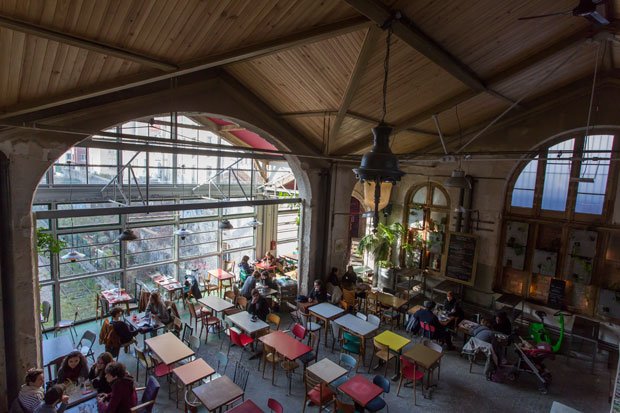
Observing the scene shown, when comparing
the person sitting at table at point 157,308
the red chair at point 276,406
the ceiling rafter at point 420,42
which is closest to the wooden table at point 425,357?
the red chair at point 276,406

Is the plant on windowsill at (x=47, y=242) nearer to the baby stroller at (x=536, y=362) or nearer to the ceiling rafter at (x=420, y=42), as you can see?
the ceiling rafter at (x=420, y=42)

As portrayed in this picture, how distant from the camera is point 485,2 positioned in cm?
467

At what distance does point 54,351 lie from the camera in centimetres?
604

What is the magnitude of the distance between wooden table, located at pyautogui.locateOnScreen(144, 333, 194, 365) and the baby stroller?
6.08 meters

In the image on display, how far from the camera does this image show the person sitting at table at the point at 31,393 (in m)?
4.57

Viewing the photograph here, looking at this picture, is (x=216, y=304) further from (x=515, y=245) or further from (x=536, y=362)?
(x=515, y=245)

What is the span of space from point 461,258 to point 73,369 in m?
9.06

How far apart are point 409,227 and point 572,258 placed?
4277mm

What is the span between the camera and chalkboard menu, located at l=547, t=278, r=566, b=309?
8797 mm

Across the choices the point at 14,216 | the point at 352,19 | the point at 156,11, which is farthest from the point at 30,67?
the point at 352,19

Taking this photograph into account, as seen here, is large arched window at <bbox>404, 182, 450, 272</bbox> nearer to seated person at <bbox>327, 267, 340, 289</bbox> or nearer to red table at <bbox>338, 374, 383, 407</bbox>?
seated person at <bbox>327, 267, 340, 289</bbox>

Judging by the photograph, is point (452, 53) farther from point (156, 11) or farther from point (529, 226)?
point (529, 226)

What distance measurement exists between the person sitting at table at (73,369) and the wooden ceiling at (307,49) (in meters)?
3.41

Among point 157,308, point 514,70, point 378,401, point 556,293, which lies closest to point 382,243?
point 556,293
